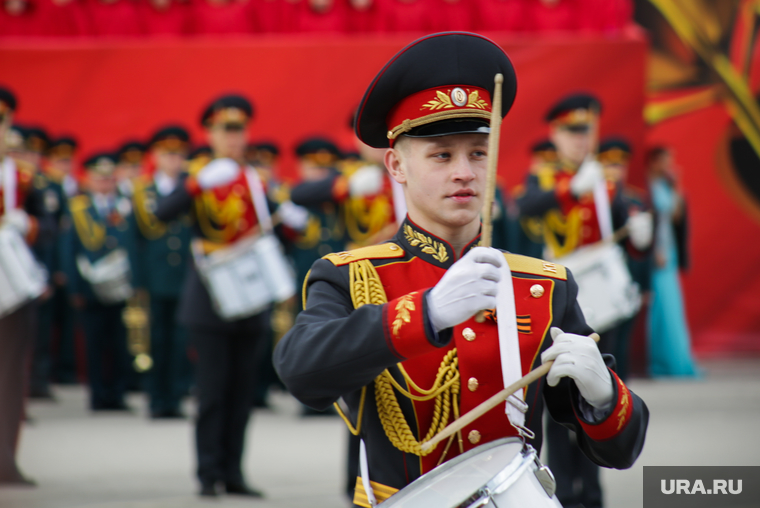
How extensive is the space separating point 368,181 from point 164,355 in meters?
2.73

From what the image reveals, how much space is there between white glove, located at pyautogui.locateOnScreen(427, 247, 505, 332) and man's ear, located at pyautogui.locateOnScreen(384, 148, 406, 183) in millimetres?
441

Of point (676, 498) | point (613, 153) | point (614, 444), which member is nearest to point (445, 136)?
point (614, 444)

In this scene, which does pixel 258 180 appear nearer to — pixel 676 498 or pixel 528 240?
pixel 676 498

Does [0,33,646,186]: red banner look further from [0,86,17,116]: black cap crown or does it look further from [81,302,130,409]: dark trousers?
[0,86,17,116]: black cap crown

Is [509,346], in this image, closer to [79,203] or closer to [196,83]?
[79,203]

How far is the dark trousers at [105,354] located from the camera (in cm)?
799

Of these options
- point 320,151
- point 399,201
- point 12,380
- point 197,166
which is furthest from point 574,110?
point 12,380

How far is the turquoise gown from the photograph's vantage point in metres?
9.38

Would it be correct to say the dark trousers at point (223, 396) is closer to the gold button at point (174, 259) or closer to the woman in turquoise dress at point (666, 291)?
the gold button at point (174, 259)

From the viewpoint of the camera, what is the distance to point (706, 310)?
10.4 metres

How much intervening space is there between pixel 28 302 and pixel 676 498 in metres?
3.70

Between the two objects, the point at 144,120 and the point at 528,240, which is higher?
the point at 144,120

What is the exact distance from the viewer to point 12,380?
5.38 metres

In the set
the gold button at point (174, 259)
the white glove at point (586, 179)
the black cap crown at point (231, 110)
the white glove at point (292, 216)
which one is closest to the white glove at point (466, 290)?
the white glove at point (586, 179)
